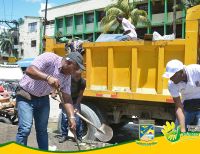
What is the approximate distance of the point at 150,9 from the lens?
41.1 meters

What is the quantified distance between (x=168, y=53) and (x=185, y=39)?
1.37ft

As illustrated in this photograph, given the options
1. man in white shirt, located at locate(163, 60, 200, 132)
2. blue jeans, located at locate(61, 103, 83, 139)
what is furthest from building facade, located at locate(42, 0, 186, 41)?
man in white shirt, located at locate(163, 60, 200, 132)

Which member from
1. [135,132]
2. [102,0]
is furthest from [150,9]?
[135,132]

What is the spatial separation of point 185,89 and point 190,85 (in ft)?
0.34

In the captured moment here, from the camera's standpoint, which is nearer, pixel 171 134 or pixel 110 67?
pixel 171 134

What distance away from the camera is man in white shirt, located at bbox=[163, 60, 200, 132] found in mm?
4766

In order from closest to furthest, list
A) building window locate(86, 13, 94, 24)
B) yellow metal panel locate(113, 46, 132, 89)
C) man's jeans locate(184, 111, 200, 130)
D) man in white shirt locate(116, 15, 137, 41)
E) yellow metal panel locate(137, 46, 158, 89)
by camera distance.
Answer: man's jeans locate(184, 111, 200, 130), yellow metal panel locate(137, 46, 158, 89), yellow metal panel locate(113, 46, 132, 89), man in white shirt locate(116, 15, 137, 41), building window locate(86, 13, 94, 24)

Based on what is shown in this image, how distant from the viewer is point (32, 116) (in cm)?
489

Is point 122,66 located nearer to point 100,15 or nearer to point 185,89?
point 185,89

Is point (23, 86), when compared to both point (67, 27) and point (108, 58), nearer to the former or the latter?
point (108, 58)

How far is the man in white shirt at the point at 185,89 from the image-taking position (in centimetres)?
477

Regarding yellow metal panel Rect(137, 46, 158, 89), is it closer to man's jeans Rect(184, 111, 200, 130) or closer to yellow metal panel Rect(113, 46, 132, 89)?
yellow metal panel Rect(113, 46, 132, 89)

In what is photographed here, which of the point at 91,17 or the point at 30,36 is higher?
the point at 91,17

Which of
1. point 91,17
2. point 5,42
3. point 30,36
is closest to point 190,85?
point 91,17
